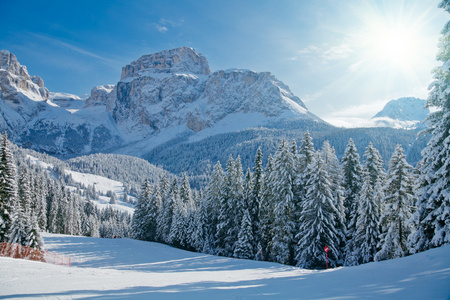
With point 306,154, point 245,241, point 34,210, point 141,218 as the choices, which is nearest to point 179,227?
point 141,218

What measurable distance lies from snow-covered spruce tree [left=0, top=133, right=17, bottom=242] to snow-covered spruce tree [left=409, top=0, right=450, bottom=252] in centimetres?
3684

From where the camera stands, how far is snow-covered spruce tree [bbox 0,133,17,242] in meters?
28.7

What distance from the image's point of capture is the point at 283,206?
28.0m

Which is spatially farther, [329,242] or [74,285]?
[329,242]

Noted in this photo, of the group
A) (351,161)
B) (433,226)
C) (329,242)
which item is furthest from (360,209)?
(433,226)

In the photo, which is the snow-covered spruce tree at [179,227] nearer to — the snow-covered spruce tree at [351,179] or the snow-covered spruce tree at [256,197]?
the snow-covered spruce tree at [256,197]

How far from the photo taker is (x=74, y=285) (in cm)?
1043

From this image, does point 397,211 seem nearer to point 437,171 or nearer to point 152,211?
point 437,171

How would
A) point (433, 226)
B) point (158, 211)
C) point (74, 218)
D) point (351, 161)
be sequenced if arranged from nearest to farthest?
1. point (433, 226)
2. point (351, 161)
3. point (158, 211)
4. point (74, 218)

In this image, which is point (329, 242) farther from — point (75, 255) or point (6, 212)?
point (6, 212)

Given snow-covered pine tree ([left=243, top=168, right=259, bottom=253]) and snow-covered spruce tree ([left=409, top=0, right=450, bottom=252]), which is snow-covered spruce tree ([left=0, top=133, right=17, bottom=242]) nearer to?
snow-covered pine tree ([left=243, top=168, right=259, bottom=253])

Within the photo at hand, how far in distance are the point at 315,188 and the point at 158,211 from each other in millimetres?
32914

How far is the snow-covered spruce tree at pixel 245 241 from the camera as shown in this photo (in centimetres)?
3162

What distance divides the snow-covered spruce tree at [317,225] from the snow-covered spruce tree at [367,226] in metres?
2.14
